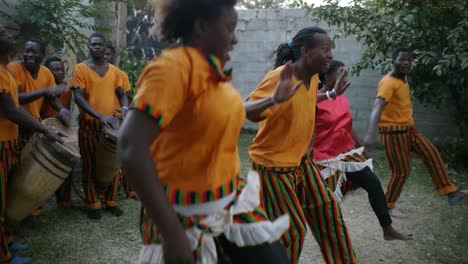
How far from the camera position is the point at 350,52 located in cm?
863

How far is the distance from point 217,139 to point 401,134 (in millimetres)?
3423

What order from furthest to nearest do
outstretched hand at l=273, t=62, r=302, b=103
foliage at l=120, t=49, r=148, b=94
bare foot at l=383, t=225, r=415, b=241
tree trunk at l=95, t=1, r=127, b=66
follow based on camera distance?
foliage at l=120, t=49, r=148, b=94
tree trunk at l=95, t=1, r=127, b=66
bare foot at l=383, t=225, r=415, b=241
outstretched hand at l=273, t=62, r=302, b=103

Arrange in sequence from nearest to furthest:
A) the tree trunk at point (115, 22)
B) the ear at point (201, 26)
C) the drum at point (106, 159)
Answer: the ear at point (201, 26) → the drum at point (106, 159) → the tree trunk at point (115, 22)

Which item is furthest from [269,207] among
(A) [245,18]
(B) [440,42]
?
(A) [245,18]

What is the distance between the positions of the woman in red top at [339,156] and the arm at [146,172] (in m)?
2.40

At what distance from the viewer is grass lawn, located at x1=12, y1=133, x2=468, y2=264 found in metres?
3.73

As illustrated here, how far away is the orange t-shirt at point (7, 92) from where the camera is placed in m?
3.19

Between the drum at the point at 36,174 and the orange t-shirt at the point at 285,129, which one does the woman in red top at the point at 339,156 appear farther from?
the drum at the point at 36,174

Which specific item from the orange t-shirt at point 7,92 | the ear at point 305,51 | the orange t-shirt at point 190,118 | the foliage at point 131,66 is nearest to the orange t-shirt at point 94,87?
the orange t-shirt at point 7,92

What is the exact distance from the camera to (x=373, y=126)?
434 cm

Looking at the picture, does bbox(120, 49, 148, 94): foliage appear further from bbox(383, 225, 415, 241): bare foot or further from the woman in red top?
bbox(383, 225, 415, 241): bare foot

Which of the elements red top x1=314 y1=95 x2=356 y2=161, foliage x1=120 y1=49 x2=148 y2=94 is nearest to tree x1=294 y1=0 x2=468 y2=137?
red top x1=314 y1=95 x2=356 y2=161

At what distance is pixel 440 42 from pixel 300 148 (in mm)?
4272

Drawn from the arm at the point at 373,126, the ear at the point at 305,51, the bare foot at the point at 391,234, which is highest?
the ear at the point at 305,51
